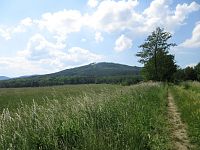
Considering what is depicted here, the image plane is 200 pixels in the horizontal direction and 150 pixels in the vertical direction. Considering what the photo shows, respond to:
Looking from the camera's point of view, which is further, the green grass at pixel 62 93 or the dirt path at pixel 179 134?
the green grass at pixel 62 93

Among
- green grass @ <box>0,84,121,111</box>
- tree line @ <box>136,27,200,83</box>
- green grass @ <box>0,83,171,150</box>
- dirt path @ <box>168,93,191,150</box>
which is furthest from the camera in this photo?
tree line @ <box>136,27,200,83</box>

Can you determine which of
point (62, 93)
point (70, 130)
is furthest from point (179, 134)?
point (70, 130)

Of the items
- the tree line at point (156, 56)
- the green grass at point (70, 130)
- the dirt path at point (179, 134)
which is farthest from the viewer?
the tree line at point (156, 56)

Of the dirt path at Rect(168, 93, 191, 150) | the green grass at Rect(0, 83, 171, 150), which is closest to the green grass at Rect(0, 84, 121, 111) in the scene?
the green grass at Rect(0, 83, 171, 150)

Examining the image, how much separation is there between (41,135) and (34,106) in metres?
1.16

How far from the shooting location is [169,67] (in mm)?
66625

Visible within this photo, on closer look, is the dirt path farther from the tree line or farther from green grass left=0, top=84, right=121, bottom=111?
the tree line

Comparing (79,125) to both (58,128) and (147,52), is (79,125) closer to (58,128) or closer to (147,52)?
(58,128)

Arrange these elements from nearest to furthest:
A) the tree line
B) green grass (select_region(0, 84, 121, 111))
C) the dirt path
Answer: the dirt path
green grass (select_region(0, 84, 121, 111))
the tree line

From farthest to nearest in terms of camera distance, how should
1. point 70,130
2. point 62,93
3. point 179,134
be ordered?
1. point 62,93
2. point 179,134
3. point 70,130

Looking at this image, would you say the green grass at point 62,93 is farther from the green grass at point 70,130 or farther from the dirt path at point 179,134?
the dirt path at point 179,134

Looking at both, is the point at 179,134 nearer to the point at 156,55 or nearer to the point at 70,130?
the point at 70,130

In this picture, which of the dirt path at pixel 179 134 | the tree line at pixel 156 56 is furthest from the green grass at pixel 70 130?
the tree line at pixel 156 56

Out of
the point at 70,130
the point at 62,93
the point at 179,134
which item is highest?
the point at 62,93
